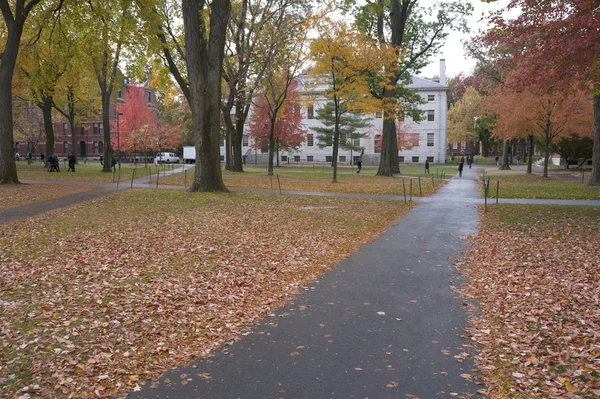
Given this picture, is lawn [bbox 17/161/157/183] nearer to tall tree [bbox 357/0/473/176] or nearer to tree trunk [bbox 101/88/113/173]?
tree trunk [bbox 101/88/113/173]

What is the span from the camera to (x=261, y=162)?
7038cm

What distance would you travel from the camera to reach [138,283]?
724 centimetres

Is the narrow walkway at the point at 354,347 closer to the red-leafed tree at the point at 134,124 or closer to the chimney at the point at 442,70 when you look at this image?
the red-leafed tree at the point at 134,124

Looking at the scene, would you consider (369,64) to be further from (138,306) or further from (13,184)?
(138,306)

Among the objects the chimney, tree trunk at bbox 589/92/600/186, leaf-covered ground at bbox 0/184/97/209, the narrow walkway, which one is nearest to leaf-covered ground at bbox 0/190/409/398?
the narrow walkway

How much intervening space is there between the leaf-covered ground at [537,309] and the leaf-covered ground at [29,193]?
15.4m

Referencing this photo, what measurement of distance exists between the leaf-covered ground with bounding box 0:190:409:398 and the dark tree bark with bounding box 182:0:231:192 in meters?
4.66

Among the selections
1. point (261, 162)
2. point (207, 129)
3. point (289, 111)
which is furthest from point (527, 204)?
point (261, 162)

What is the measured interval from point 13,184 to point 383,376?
74.9ft

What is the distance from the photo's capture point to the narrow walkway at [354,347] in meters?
4.20

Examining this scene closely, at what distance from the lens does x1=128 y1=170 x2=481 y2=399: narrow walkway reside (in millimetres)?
4195

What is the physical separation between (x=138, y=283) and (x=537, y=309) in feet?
19.0

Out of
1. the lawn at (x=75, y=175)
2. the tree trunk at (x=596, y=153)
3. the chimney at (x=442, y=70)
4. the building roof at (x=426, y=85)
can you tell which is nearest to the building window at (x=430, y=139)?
the building roof at (x=426, y=85)

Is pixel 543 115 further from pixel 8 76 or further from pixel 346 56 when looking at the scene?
pixel 8 76
